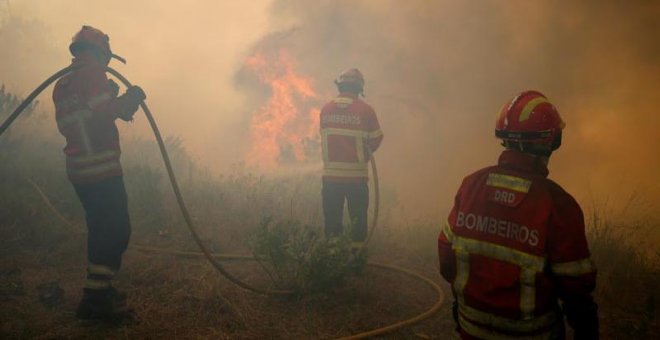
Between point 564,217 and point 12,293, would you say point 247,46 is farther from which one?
point 564,217

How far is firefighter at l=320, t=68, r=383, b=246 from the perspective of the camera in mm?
5723

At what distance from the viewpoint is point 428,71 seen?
15.3 metres

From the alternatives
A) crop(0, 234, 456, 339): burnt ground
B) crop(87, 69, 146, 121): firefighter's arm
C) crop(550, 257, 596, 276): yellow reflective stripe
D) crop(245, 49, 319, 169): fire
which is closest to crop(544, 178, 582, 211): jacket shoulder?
crop(550, 257, 596, 276): yellow reflective stripe

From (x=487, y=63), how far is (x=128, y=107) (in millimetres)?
13825

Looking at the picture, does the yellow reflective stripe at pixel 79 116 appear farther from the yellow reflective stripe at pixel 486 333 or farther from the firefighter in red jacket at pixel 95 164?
the yellow reflective stripe at pixel 486 333

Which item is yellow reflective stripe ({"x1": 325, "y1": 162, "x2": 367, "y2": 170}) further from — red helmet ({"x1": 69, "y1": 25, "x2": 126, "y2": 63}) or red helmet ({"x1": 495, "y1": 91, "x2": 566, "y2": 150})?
red helmet ({"x1": 495, "y1": 91, "x2": 566, "y2": 150})

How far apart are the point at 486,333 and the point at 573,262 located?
58 cm

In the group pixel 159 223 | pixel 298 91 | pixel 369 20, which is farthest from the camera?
pixel 369 20

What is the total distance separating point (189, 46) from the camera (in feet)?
58.3

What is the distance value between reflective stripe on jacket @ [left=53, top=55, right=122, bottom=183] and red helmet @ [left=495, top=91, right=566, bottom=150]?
3.52 metres

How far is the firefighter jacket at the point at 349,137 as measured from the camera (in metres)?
5.72

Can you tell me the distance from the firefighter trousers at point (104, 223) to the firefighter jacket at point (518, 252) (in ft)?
10.8

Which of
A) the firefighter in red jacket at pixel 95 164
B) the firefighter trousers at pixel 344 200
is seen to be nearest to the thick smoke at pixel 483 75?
the firefighter trousers at pixel 344 200

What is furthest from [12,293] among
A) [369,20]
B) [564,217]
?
[369,20]
